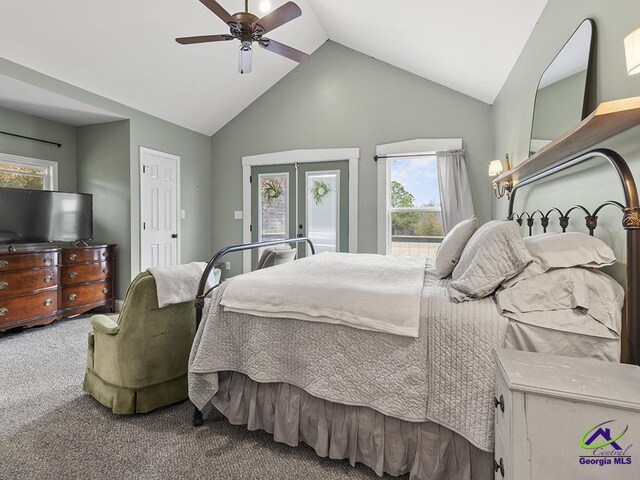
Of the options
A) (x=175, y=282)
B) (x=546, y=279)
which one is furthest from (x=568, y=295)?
(x=175, y=282)

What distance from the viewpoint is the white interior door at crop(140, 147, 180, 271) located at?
440cm

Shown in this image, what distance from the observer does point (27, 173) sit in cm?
410

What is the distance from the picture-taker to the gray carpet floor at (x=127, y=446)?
58.4 inches

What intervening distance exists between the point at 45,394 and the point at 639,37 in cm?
342

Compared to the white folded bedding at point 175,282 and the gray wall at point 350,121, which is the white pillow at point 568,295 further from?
the gray wall at point 350,121

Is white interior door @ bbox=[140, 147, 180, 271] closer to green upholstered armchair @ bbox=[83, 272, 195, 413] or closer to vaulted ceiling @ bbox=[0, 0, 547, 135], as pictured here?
vaulted ceiling @ bbox=[0, 0, 547, 135]

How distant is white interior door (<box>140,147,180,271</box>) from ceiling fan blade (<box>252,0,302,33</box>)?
2.76 meters

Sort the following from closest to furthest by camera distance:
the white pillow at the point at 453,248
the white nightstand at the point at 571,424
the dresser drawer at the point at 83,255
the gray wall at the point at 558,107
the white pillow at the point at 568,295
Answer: the white nightstand at the point at 571,424, the white pillow at the point at 568,295, the gray wall at the point at 558,107, the white pillow at the point at 453,248, the dresser drawer at the point at 83,255

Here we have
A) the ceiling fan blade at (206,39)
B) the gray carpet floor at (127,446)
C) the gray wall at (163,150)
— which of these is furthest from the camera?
the gray wall at (163,150)

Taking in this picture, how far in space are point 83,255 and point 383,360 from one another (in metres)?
4.01

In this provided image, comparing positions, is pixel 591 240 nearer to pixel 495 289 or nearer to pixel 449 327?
pixel 495 289

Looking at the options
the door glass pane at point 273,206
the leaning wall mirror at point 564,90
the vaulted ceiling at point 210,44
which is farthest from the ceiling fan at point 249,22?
the door glass pane at point 273,206

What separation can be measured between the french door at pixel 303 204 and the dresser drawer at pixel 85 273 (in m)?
2.02

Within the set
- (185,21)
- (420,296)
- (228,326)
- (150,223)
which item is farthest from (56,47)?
(420,296)
